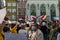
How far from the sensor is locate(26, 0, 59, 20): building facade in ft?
281

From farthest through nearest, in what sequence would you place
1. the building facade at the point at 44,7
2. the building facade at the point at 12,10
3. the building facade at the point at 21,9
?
the building facade at the point at 44,7 → the building facade at the point at 21,9 → the building facade at the point at 12,10

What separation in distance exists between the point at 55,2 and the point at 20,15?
12498mm

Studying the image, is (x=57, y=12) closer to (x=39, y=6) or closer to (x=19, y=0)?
(x=39, y=6)

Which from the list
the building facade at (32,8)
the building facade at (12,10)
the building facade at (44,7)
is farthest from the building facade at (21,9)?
the building facade at (44,7)

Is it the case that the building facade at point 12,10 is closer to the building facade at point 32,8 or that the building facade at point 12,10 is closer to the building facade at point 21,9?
the building facade at point 32,8

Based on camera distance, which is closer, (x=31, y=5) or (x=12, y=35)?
(x=12, y=35)

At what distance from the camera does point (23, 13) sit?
82.5m


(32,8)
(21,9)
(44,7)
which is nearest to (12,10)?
(21,9)

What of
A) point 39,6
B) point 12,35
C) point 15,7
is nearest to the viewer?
point 12,35

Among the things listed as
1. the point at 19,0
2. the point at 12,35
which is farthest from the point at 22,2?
the point at 12,35

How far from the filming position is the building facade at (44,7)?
281ft

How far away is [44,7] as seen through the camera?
8788 cm

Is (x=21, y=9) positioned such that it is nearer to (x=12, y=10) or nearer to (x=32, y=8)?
(x=12, y=10)

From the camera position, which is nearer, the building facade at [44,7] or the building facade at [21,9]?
the building facade at [21,9]
